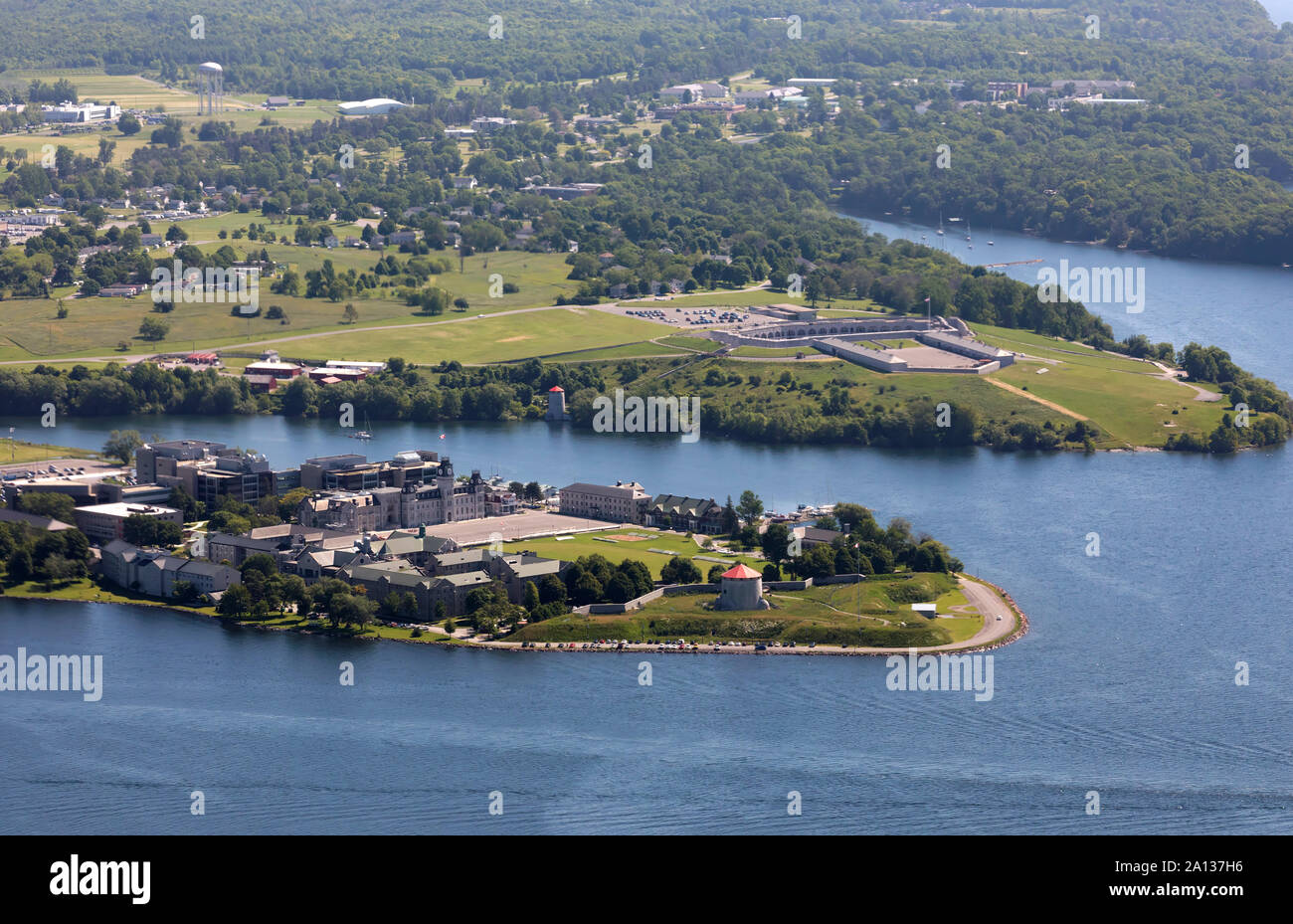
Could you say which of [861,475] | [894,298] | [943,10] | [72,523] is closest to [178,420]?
[72,523]

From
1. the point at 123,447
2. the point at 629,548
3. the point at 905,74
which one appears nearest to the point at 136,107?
the point at 905,74

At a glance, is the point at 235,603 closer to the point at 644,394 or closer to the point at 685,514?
the point at 685,514

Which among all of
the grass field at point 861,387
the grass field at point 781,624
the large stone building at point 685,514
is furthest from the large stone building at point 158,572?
the grass field at point 861,387

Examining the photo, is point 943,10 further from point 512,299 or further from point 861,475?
point 861,475

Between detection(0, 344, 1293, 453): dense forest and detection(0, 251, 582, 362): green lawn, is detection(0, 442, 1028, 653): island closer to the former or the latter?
detection(0, 344, 1293, 453): dense forest

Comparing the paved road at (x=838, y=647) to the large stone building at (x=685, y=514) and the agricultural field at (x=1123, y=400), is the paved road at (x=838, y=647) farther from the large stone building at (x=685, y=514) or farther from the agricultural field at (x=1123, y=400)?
the agricultural field at (x=1123, y=400)

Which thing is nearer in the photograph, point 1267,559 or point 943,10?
point 1267,559
